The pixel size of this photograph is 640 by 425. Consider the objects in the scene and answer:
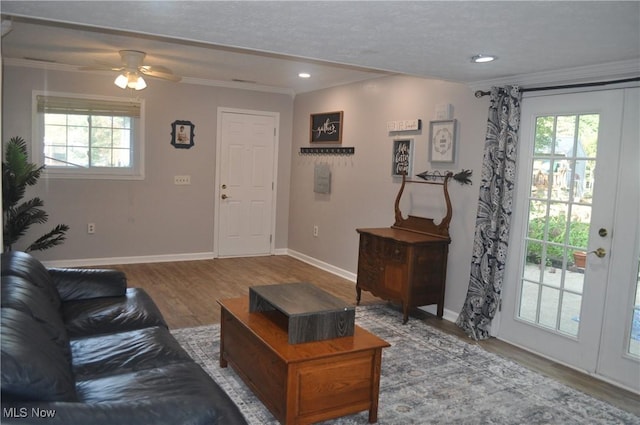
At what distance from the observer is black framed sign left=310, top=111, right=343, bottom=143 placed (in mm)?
6137

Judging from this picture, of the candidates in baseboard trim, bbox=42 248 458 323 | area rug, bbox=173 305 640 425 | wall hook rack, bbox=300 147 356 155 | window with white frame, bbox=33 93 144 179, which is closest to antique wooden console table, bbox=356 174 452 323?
area rug, bbox=173 305 640 425

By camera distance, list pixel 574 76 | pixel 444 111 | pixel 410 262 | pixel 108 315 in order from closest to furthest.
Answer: pixel 108 315
pixel 574 76
pixel 410 262
pixel 444 111

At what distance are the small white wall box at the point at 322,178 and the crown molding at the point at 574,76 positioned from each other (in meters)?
2.52

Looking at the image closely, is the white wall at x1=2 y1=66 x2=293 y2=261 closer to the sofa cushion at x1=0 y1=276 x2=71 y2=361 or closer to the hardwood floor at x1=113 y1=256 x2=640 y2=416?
the hardwood floor at x1=113 y1=256 x2=640 y2=416

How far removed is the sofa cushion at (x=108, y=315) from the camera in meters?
2.84

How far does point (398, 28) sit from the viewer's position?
8.95 ft

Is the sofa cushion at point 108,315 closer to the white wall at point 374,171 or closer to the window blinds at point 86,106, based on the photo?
the white wall at point 374,171

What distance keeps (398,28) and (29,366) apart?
2305 millimetres

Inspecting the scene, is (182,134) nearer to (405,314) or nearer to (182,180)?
(182,180)

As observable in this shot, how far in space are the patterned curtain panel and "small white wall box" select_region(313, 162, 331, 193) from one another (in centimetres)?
252

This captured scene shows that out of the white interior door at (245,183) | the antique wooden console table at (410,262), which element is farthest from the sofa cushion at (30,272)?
the white interior door at (245,183)

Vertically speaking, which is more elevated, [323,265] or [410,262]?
[410,262]

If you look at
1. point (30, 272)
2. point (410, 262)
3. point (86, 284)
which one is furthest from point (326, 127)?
Result: point (30, 272)

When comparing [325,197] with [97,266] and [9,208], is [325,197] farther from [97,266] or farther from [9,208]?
[9,208]
